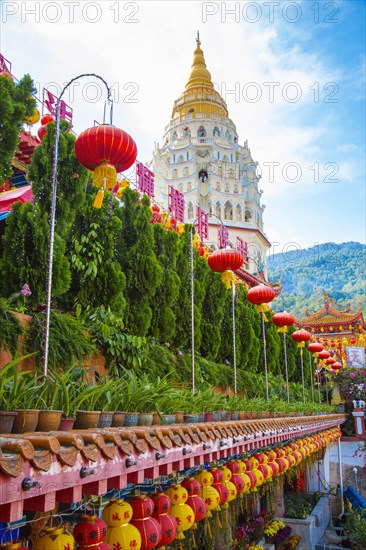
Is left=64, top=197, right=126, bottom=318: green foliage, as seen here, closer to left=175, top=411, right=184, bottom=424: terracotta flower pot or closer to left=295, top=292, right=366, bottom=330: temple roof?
left=175, top=411, right=184, bottom=424: terracotta flower pot

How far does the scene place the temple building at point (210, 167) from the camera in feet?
115

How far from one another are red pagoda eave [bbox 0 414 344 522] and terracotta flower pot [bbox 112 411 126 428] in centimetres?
22

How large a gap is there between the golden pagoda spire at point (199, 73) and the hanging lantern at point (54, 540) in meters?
38.9

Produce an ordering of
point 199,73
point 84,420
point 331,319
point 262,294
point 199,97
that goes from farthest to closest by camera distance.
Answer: point 199,73
point 199,97
point 331,319
point 262,294
point 84,420

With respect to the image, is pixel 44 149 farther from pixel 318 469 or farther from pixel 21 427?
pixel 318 469

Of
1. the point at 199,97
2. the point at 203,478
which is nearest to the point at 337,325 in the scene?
the point at 199,97

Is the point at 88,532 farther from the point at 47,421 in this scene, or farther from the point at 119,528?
the point at 47,421

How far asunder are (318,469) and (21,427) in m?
14.1

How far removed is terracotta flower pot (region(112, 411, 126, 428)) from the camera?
2.88m

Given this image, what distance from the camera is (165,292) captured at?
28.0 feet

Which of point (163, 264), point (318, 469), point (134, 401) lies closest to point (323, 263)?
point (318, 469)

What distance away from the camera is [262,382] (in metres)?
13.1

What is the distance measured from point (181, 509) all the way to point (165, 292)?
5.13 meters

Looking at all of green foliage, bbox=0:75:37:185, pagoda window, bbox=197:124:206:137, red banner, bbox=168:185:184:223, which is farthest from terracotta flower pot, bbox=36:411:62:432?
pagoda window, bbox=197:124:206:137
